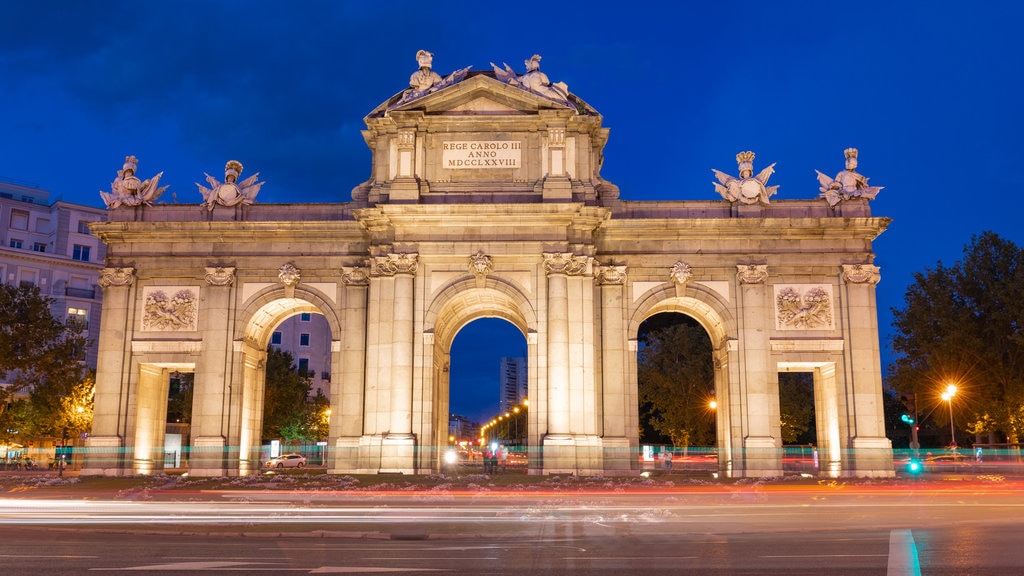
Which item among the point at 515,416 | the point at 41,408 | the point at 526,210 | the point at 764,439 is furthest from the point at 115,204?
the point at 515,416

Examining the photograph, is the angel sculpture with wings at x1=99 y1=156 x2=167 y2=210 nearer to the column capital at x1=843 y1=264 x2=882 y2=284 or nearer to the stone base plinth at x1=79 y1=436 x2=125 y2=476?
the stone base plinth at x1=79 y1=436 x2=125 y2=476

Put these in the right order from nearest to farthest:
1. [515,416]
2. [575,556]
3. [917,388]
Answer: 1. [575,556]
2. [917,388]
3. [515,416]

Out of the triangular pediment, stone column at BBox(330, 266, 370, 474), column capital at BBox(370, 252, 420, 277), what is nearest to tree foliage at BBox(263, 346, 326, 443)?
stone column at BBox(330, 266, 370, 474)

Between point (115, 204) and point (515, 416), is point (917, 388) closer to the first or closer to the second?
point (115, 204)

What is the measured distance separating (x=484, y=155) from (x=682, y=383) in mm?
31499

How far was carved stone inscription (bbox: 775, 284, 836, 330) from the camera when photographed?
137 feet

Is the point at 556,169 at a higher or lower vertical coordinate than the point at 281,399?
higher

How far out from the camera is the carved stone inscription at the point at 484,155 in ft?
137

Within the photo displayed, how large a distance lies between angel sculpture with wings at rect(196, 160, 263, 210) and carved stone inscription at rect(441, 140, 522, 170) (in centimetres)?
974

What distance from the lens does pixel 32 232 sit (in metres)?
84.8

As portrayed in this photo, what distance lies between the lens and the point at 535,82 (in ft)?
138

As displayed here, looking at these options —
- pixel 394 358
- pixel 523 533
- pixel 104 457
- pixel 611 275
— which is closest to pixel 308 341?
pixel 104 457

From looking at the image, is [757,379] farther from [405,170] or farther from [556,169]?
[405,170]

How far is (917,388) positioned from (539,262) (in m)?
31.6
